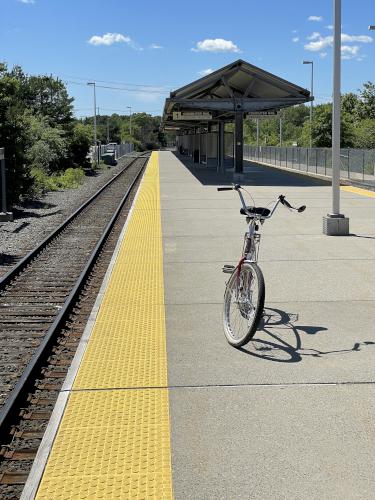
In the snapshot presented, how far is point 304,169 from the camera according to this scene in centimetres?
3953

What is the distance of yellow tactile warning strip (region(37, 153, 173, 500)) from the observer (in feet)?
11.6

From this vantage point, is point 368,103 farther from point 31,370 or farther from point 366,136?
point 31,370

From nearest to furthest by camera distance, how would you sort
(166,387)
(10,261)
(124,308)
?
(166,387), (124,308), (10,261)

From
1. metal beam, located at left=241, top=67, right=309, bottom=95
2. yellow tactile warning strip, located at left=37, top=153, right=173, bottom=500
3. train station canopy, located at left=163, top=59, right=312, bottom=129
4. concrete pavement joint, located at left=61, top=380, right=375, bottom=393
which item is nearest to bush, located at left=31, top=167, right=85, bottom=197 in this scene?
train station canopy, located at left=163, top=59, right=312, bottom=129

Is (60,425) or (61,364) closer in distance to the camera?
(60,425)

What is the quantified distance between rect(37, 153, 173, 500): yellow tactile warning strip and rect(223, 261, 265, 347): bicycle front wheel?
66cm

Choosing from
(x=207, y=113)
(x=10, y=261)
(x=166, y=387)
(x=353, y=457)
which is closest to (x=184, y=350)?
(x=166, y=387)

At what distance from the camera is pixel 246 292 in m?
5.80

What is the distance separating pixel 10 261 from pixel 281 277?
4685mm

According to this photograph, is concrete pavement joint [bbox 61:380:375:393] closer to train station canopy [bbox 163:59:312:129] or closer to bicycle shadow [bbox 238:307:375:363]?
bicycle shadow [bbox 238:307:375:363]

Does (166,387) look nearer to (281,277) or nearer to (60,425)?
(60,425)

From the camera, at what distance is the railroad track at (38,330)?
428cm

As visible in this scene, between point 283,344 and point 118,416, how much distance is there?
2.02 m

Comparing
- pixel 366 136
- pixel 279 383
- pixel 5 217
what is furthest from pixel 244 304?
pixel 366 136
